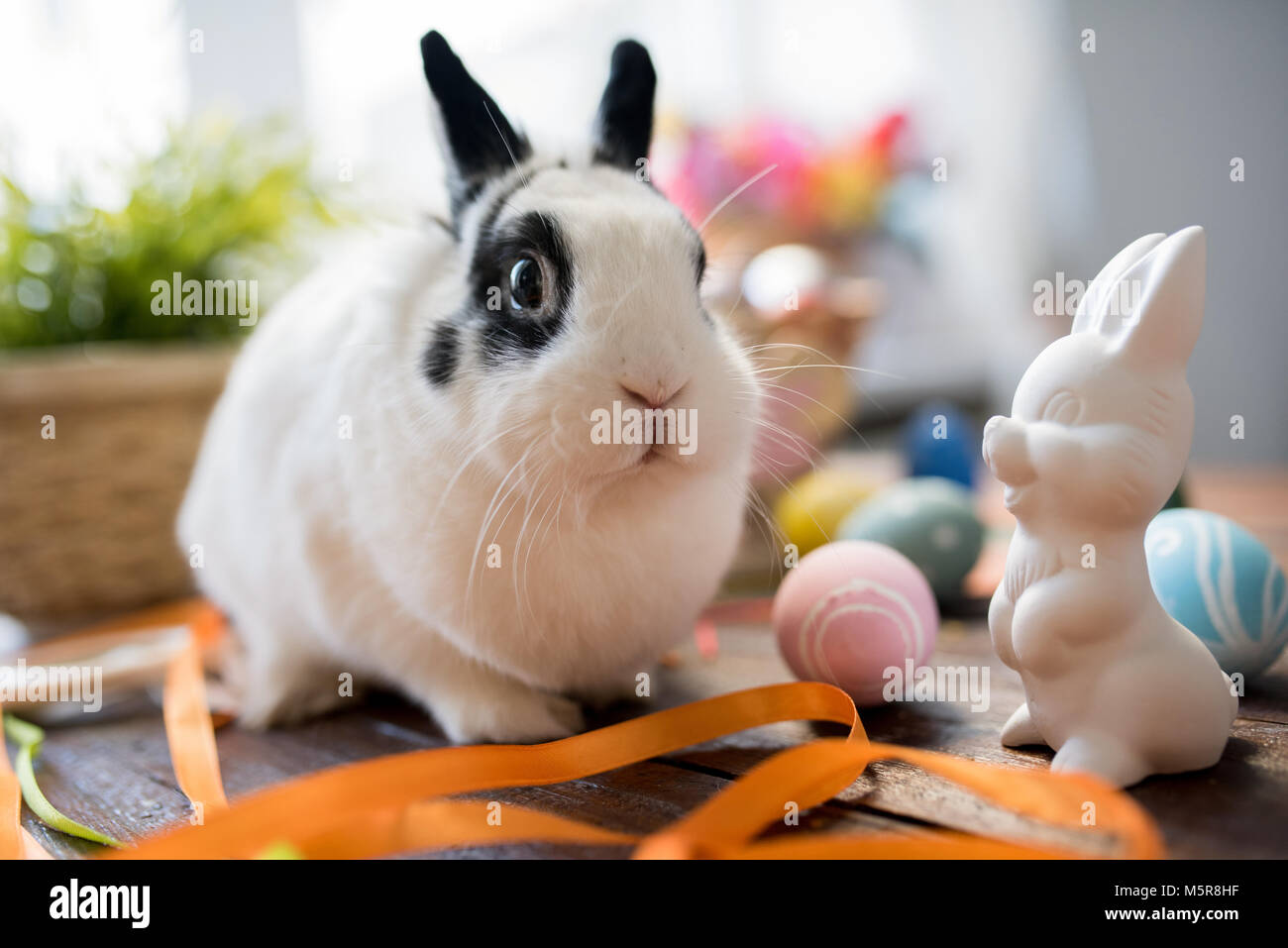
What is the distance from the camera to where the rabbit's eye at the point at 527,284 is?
99 cm

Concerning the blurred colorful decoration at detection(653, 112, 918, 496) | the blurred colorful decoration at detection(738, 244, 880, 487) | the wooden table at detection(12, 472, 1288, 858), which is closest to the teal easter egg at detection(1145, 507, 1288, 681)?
the wooden table at detection(12, 472, 1288, 858)

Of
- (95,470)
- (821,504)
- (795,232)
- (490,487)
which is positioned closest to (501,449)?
(490,487)

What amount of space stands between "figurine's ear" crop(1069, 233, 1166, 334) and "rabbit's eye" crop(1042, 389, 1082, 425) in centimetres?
6

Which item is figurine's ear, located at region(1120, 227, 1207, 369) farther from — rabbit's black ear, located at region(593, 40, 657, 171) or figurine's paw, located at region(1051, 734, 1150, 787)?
rabbit's black ear, located at region(593, 40, 657, 171)

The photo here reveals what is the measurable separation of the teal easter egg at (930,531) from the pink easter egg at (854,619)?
329 millimetres

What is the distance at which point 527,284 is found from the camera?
39.2 inches

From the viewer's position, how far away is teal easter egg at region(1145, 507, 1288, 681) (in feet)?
3.32

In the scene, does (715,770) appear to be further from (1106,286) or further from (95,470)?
(95,470)

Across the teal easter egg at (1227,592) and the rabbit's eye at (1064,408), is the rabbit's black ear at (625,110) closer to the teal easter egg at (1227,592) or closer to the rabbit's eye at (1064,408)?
the rabbit's eye at (1064,408)

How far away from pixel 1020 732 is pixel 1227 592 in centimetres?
29

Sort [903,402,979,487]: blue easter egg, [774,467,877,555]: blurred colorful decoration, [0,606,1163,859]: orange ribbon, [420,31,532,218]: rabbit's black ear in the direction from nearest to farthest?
[0,606,1163,859]: orange ribbon < [420,31,532,218]: rabbit's black ear < [774,467,877,555]: blurred colorful decoration < [903,402,979,487]: blue easter egg

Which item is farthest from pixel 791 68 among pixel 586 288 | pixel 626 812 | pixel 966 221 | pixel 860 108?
pixel 626 812
